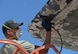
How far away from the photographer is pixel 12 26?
14.6ft

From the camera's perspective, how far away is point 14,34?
4336 mm

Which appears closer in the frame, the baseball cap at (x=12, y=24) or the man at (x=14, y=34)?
the man at (x=14, y=34)

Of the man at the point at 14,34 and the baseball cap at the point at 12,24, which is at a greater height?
the baseball cap at the point at 12,24

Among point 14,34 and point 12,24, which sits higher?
point 12,24

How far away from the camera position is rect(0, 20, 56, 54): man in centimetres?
400

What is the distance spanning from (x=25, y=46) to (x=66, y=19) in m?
0.76

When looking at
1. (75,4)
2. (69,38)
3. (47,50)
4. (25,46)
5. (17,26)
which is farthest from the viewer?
(69,38)

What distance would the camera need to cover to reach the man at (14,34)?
400 cm

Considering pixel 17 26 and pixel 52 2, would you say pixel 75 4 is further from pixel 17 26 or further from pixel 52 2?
pixel 17 26

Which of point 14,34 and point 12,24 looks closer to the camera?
point 14,34

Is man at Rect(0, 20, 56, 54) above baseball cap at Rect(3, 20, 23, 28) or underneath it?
underneath

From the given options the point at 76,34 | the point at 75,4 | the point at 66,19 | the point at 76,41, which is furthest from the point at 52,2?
the point at 76,41

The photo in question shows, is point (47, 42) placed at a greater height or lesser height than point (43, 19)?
lesser

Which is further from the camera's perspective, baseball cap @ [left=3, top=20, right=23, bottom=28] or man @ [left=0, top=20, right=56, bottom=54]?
baseball cap @ [left=3, top=20, right=23, bottom=28]
